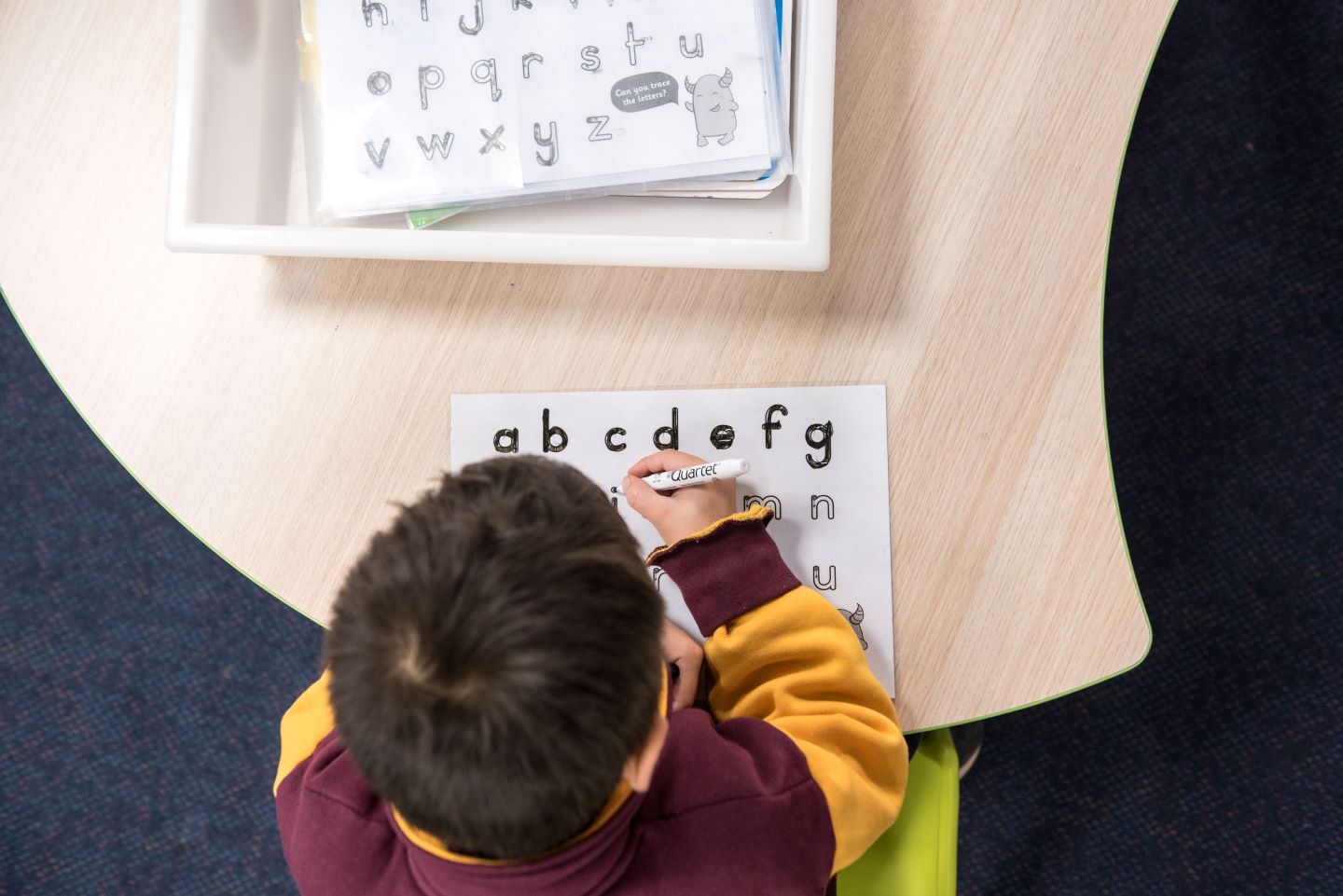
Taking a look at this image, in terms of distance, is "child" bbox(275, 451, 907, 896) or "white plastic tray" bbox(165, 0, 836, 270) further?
"white plastic tray" bbox(165, 0, 836, 270)

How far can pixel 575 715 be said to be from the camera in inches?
18.2

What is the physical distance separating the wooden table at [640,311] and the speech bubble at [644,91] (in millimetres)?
116

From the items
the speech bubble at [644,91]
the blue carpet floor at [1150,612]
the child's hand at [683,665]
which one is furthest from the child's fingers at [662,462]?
the blue carpet floor at [1150,612]

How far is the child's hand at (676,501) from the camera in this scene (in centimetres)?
69

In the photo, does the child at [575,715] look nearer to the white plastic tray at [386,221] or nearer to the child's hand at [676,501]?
the child's hand at [676,501]

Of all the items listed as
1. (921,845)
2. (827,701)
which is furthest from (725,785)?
(921,845)

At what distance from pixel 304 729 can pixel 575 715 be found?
31 cm

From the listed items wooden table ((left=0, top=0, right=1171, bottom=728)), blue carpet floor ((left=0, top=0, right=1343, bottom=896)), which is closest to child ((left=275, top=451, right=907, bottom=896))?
wooden table ((left=0, top=0, right=1171, bottom=728))

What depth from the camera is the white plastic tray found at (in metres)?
0.63

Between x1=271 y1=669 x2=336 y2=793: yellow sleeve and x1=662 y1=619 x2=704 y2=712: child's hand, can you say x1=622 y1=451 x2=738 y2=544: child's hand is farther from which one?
x1=271 y1=669 x2=336 y2=793: yellow sleeve

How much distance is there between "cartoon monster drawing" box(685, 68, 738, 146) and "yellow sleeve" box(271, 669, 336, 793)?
1.43 ft

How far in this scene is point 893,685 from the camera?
27.8 inches

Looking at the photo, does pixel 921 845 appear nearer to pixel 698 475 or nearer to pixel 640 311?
pixel 698 475

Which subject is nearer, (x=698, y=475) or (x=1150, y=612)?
(x=698, y=475)
